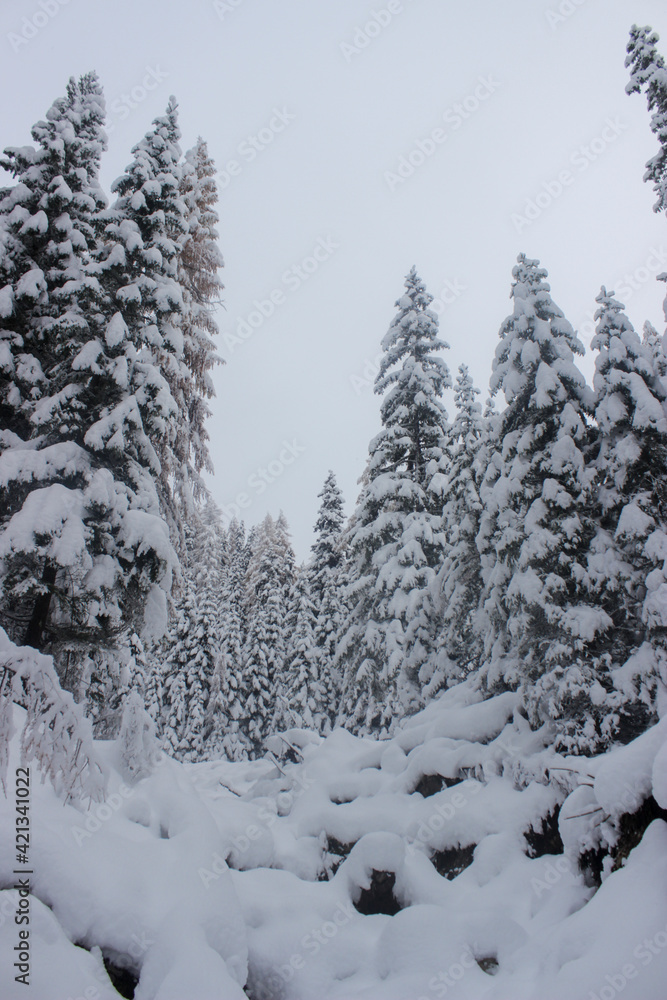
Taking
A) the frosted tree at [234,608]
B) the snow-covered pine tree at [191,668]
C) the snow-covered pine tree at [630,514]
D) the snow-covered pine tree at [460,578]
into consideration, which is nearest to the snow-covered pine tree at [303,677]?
the frosted tree at [234,608]

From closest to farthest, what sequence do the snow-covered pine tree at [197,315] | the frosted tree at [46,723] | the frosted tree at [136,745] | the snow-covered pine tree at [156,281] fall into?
1. the frosted tree at [46,723]
2. the frosted tree at [136,745]
3. the snow-covered pine tree at [156,281]
4. the snow-covered pine tree at [197,315]

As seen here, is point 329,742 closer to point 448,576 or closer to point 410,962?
point 448,576

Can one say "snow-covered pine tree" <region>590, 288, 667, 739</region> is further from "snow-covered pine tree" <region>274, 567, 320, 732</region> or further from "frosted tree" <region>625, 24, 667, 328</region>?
"snow-covered pine tree" <region>274, 567, 320, 732</region>

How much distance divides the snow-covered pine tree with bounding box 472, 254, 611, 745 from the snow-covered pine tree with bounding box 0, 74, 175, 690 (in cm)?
720

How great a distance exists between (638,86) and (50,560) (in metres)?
15.9

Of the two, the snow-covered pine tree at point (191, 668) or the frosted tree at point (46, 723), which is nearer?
the frosted tree at point (46, 723)

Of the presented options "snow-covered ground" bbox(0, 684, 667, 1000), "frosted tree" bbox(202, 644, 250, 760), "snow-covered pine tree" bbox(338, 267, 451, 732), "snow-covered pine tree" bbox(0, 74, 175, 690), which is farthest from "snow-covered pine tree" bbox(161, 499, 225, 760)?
"snow-covered ground" bbox(0, 684, 667, 1000)

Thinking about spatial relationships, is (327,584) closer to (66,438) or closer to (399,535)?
(399,535)

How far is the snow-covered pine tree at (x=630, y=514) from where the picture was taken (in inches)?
360

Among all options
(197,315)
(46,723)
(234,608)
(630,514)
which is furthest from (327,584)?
(46,723)

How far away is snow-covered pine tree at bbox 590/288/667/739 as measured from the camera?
916 cm

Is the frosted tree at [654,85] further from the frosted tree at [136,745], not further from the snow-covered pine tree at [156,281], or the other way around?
the frosted tree at [136,745]

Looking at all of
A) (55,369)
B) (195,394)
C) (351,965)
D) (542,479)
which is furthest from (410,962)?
(195,394)

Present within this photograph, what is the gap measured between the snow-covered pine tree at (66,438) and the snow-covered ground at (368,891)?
2520mm
